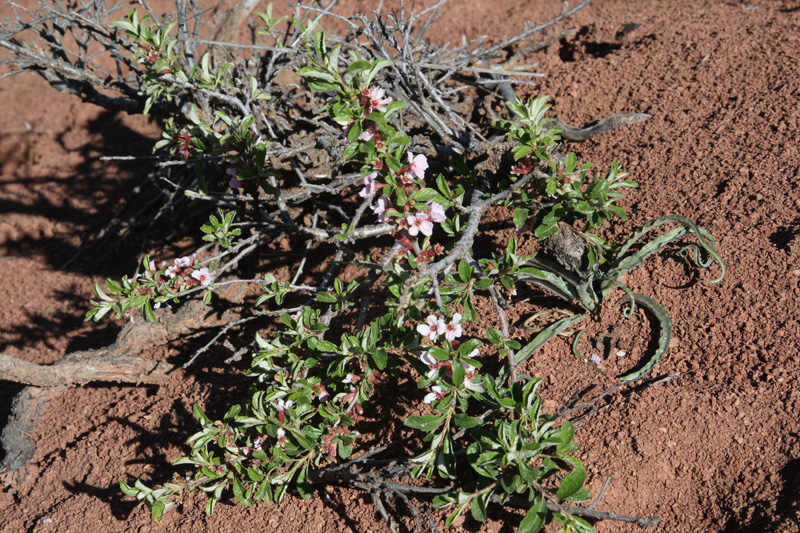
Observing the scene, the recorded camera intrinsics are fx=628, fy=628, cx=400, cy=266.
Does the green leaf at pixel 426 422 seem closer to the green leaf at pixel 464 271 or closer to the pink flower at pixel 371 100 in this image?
the green leaf at pixel 464 271

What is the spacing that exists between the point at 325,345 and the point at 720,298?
132cm

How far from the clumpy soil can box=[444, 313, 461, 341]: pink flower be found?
1.62ft

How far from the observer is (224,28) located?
4.09 meters

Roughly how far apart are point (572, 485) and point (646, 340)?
2.27ft

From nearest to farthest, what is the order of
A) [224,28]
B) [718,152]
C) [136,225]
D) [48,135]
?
[718,152] < [136,225] < [224,28] < [48,135]

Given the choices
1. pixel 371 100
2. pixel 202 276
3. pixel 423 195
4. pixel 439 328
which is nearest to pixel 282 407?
pixel 439 328

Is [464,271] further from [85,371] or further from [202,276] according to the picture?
[85,371]

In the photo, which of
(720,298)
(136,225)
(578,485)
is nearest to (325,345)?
(578,485)

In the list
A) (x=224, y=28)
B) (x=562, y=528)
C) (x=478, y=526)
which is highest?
(x=224, y=28)

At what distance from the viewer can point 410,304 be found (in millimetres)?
1901

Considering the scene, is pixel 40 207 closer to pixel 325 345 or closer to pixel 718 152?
pixel 325 345

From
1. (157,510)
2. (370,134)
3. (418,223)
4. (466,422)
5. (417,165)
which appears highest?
(370,134)

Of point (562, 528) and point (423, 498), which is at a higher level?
point (562, 528)

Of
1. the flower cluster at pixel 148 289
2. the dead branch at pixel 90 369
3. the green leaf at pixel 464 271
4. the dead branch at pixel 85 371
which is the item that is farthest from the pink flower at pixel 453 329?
the dead branch at pixel 85 371
